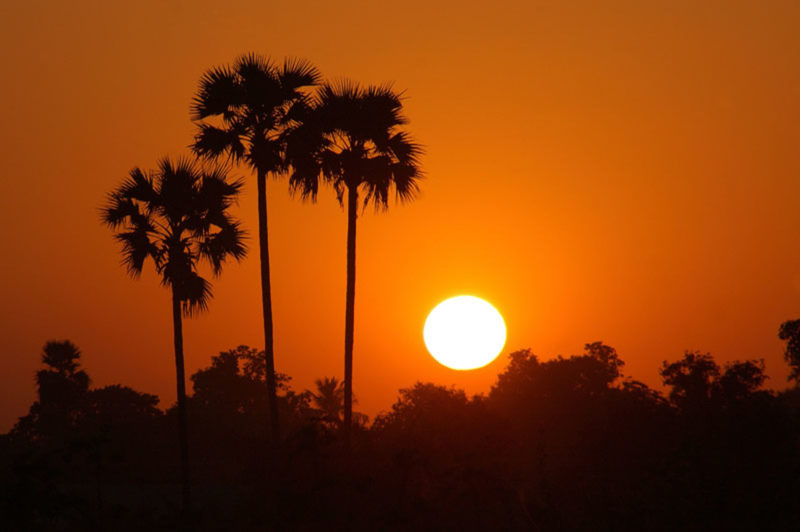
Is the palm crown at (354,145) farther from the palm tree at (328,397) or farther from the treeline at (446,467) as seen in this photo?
the palm tree at (328,397)

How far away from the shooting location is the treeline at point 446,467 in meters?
25.2

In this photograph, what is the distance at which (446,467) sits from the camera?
35812 mm

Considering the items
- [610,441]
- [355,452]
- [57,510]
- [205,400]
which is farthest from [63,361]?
[57,510]

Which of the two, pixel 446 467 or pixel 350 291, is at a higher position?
pixel 350 291

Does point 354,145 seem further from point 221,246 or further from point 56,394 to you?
point 56,394

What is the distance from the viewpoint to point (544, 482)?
23.0 m

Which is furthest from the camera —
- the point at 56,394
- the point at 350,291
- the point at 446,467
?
the point at 56,394

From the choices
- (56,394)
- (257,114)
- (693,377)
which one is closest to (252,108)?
(257,114)

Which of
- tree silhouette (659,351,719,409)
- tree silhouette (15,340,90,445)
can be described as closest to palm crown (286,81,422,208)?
tree silhouette (659,351,719,409)

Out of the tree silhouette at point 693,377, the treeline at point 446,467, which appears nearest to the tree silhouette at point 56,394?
the treeline at point 446,467

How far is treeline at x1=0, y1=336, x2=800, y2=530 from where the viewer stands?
2519 centimetres

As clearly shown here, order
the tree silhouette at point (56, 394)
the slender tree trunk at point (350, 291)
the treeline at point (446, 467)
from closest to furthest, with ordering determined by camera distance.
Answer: the treeline at point (446, 467)
the slender tree trunk at point (350, 291)
the tree silhouette at point (56, 394)

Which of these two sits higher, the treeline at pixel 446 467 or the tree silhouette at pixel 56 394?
the tree silhouette at pixel 56 394

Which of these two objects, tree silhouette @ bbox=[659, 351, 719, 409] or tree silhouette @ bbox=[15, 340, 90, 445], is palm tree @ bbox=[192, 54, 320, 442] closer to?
tree silhouette @ bbox=[659, 351, 719, 409]
